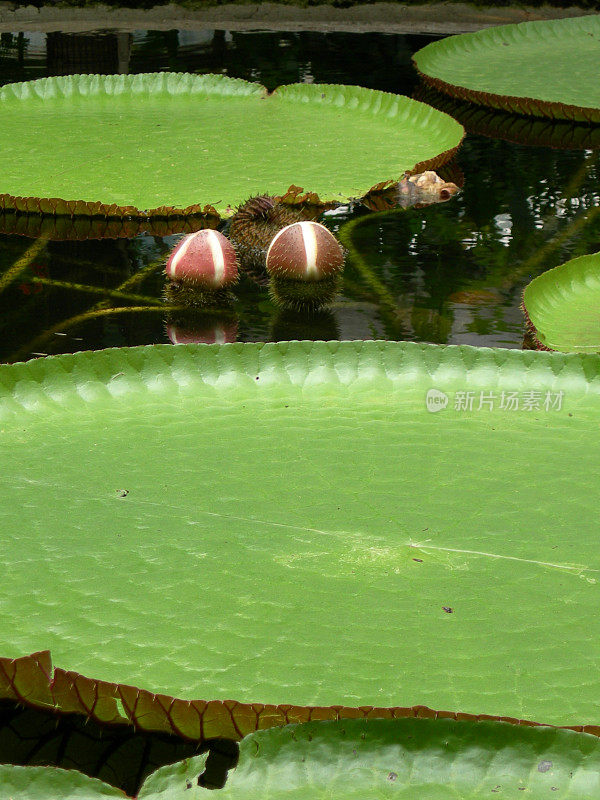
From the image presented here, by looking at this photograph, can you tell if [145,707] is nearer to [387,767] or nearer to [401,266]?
[387,767]

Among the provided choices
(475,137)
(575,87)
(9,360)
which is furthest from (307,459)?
(575,87)

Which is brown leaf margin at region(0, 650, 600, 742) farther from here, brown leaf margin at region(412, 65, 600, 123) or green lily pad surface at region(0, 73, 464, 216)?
brown leaf margin at region(412, 65, 600, 123)

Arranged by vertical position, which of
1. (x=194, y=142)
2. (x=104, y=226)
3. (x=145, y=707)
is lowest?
(x=145, y=707)

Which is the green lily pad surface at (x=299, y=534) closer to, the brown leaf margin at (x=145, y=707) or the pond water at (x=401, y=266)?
the brown leaf margin at (x=145, y=707)

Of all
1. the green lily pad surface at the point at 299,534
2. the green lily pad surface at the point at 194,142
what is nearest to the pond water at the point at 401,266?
the green lily pad surface at the point at 194,142

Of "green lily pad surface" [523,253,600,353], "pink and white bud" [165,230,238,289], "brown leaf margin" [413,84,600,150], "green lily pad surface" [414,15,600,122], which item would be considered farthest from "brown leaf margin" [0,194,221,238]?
"green lily pad surface" [414,15,600,122]

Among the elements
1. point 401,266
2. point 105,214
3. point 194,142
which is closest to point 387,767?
point 401,266
